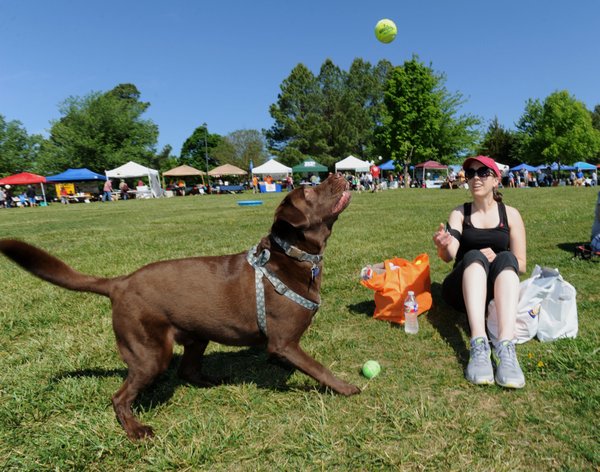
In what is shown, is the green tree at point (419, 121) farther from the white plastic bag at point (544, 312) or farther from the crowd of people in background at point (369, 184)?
the white plastic bag at point (544, 312)

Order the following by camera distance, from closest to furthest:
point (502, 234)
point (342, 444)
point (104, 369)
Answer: point (342, 444) → point (104, 369) → point (502, 234)

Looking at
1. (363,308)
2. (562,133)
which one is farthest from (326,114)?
(363,308)

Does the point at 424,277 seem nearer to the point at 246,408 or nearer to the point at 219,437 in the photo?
the point at 246,408

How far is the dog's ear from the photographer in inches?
104

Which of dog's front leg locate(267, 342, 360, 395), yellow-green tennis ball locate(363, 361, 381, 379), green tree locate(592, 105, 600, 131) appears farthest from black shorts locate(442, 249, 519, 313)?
green tree locate(592, 105, 600, 131)

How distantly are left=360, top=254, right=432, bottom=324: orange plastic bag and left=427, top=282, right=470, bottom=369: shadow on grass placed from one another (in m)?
0.19

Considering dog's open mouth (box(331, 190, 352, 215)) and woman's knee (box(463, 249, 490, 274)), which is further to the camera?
woman's knee (box(463, 249, 490, 274))

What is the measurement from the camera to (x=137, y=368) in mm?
2402

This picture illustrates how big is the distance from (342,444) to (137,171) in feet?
123

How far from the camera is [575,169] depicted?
50.6 meters

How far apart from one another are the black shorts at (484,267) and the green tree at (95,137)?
47798mm

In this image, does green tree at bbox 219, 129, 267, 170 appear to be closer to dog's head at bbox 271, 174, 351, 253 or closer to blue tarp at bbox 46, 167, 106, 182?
blue tarp at bbox 46, 167, 106, 182

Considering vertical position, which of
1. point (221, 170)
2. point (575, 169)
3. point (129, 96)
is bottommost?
point (575, 169)

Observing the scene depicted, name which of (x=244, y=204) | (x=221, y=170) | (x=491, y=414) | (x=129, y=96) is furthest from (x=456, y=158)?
(x=129, y=96)
